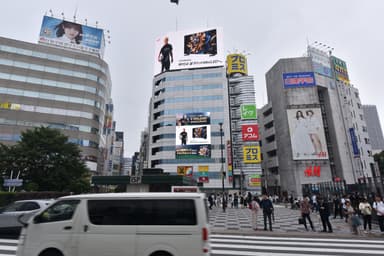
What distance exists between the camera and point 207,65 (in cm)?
5838

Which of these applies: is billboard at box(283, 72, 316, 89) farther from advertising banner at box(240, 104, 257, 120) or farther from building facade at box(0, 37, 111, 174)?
building facade at box(0, 37, 111, 174)

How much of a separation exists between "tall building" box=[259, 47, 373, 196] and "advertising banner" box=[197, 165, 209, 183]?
59.2 ft

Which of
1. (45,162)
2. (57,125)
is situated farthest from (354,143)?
(57,125)

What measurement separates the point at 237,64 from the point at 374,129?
12772 cm

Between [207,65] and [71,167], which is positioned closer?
[71,167]

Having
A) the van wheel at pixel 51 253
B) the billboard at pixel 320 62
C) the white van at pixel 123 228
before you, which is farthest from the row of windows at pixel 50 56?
the van wheel at pixel 51 253

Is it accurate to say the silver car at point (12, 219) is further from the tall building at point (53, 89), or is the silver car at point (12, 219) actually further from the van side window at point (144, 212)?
the tall building at point (53, 89)

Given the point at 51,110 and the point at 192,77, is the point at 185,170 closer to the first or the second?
the point at 192,77

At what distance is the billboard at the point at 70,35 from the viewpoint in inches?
2025

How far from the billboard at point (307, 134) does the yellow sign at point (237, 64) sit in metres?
17.4

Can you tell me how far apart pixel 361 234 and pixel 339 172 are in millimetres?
46222

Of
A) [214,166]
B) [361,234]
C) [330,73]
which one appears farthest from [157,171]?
[330,73]

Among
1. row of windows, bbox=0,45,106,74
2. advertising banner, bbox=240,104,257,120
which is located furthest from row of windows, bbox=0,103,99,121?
advertising banner, bbox=240,104,257,120

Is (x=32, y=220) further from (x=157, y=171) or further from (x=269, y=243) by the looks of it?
(x=157, y=171)
